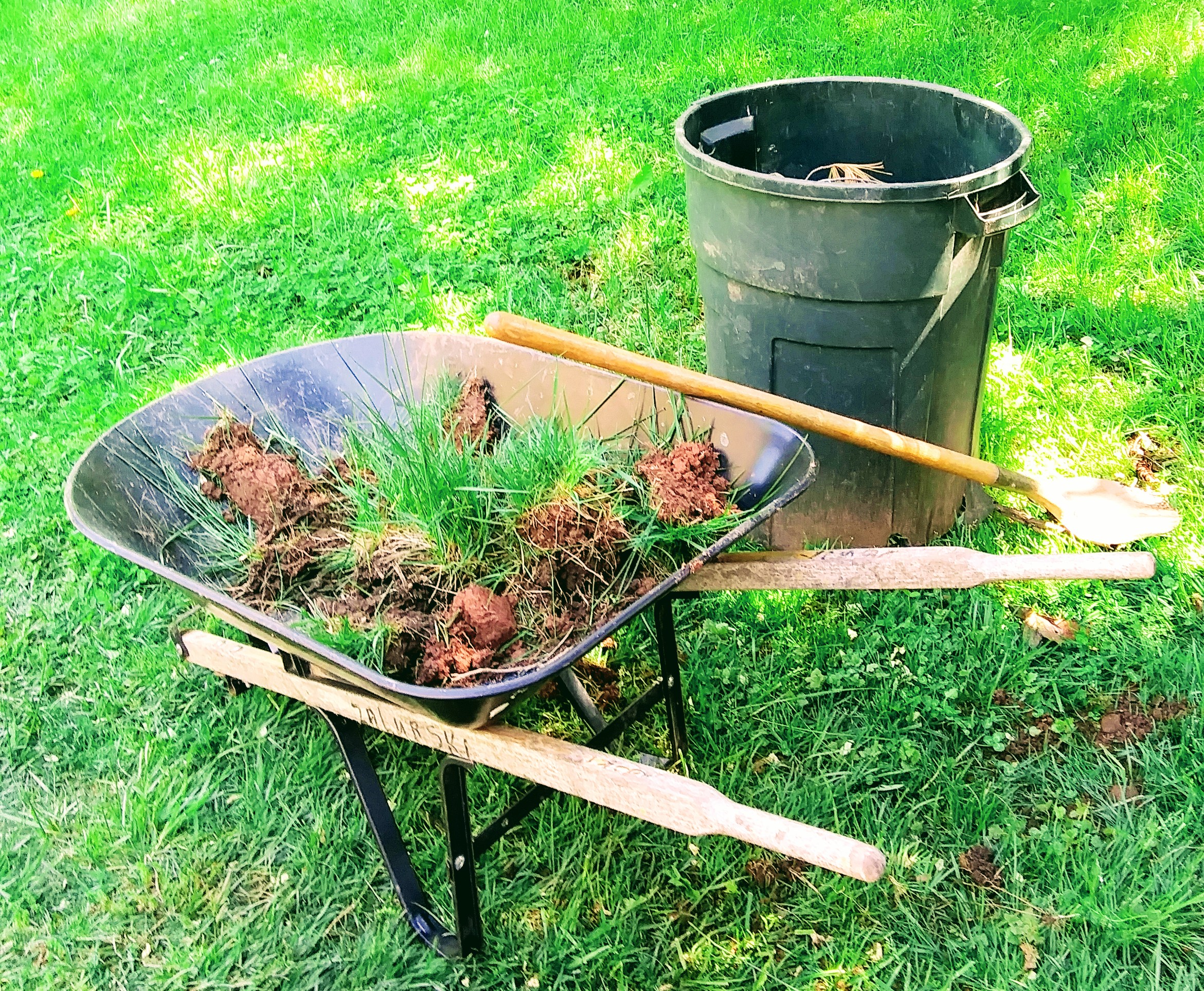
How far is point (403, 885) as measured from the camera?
2.11 meters

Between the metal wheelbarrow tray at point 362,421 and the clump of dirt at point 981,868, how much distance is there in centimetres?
85

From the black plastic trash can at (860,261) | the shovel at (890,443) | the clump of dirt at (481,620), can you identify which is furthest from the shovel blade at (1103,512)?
the clump of dirt at (481,620)

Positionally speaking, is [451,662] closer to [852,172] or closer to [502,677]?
[502,677]

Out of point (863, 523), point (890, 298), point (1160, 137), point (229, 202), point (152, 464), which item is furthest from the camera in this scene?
point (229, 202)

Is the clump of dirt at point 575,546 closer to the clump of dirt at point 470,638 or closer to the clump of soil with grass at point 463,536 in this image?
the clump of soil with grass at point 463,536

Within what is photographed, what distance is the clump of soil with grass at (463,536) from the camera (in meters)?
1.73

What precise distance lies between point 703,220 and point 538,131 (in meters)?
2.77

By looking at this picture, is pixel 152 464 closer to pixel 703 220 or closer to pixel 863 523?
pixel 703 220

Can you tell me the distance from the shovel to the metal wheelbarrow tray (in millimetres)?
84

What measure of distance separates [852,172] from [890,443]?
0.92m

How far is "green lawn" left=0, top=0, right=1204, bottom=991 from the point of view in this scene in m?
2.11

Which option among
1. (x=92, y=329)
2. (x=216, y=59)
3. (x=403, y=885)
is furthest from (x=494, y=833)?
(x=216, y=59)

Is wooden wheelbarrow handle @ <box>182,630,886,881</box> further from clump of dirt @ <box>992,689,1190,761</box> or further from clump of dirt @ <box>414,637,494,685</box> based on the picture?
clump of dirt @ <box>992,689,1190,761</box>

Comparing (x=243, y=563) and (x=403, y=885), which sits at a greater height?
(x=243, y=563)
